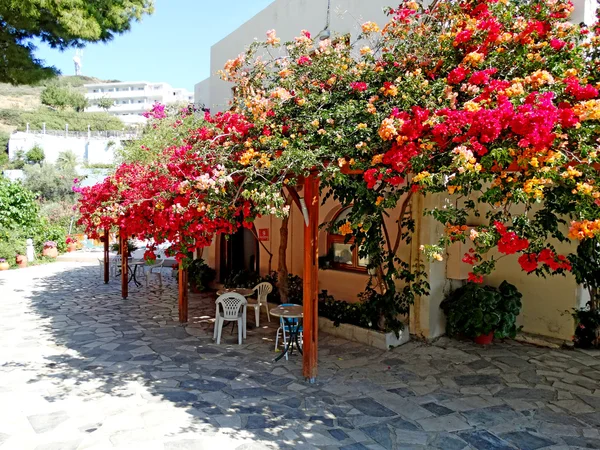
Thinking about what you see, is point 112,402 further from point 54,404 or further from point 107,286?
point 107,286

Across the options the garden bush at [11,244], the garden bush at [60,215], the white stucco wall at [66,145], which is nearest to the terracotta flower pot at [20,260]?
the garden bush at [11,244]

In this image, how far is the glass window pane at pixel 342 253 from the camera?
9617 mm

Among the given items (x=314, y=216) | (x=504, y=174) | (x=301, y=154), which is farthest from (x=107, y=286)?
(x=504, y=174)

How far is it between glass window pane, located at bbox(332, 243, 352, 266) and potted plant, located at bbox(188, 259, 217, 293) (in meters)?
4.59

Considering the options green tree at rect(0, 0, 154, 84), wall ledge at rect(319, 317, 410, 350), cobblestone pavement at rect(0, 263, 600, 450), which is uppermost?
green tree at rect(0, 0, 154, 84)

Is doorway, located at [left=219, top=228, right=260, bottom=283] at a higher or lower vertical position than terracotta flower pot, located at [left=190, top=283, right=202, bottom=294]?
higher

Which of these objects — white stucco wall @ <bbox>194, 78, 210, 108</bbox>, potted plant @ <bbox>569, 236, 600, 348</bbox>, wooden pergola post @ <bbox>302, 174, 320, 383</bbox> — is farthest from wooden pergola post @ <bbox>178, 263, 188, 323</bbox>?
white stucco wall @ <bbox>194, 78, 210, 108</bbox>

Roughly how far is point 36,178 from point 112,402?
3071cm

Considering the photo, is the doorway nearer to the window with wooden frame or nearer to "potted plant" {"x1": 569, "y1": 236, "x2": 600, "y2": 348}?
the window with wooden frame

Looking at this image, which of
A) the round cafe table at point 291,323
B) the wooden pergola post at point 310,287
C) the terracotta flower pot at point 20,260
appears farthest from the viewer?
the terracotta flower pot at point 20,260

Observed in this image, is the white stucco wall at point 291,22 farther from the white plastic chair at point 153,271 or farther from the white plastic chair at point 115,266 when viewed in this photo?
the white plastic chair at point 115,266

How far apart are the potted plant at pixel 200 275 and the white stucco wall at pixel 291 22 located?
4.73 metres

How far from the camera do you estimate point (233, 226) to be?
6.15 metres

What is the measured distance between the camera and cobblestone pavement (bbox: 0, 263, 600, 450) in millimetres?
4387
